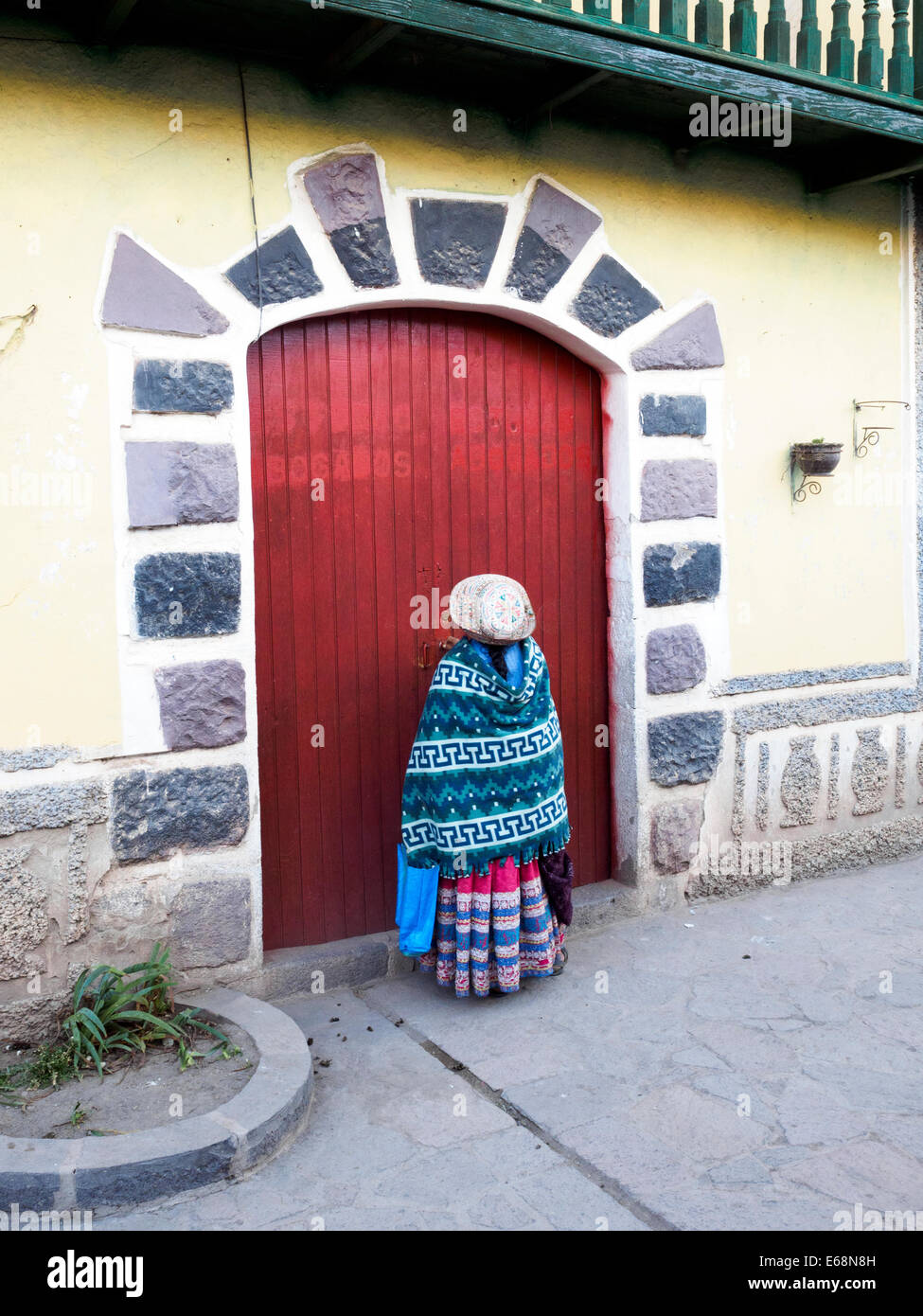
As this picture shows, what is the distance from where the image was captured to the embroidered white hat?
12.6 ft

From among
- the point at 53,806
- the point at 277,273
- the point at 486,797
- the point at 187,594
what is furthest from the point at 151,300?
the point at 486,797

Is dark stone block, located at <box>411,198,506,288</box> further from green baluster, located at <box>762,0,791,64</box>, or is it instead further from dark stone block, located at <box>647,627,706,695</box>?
dark stone block, located at <box>647,627,706,695</box>

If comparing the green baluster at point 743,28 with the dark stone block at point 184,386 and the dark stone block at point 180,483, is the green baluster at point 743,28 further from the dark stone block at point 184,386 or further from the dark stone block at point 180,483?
the dark stone block at point 180,483

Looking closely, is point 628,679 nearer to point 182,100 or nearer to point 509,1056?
point 509,1056

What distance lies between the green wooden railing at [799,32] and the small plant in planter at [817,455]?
1.42 m

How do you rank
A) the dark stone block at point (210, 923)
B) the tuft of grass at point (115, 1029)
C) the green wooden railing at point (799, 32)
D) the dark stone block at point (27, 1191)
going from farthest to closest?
the green wooden railing at point (799, 32) < the dark stone block at point (210, 923) < the tuft of grass at point (115, 1029) < the dark stone block at point (27, 1191)

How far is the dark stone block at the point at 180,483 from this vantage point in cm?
368

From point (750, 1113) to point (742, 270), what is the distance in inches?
134

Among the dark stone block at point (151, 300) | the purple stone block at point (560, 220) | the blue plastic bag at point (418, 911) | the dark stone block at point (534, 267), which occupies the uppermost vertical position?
the purple stone block at point (560, 220)

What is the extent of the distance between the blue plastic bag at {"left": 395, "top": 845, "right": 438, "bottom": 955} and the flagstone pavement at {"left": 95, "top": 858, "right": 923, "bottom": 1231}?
0.25 meters

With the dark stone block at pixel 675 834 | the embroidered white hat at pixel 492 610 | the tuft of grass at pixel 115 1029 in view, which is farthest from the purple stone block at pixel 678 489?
the tuft of grass at pixel 115 1029

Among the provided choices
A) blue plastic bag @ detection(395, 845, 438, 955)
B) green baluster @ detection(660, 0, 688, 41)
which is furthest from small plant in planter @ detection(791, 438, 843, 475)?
blue plastic bag @ detection(395, 845, 438, 955)

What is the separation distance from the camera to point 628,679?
15.7 ft
